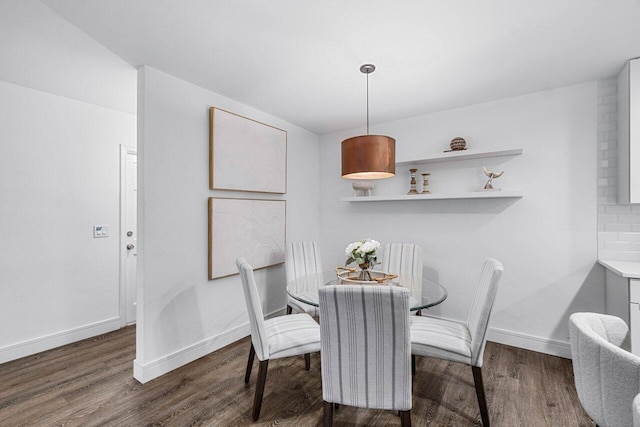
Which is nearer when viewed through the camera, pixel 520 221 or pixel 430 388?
pixel 430 388

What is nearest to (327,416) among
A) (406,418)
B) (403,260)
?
(406,418)

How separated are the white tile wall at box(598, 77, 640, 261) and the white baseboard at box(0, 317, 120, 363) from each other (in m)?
4.80

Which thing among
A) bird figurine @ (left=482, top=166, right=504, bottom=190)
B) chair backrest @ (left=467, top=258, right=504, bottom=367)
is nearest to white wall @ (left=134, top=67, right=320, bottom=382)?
chair backrest @ (left=467, top=258, right=504, bottom=367)

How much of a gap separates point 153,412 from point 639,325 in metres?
3.25

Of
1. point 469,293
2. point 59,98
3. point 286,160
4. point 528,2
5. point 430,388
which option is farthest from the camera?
point 286,160

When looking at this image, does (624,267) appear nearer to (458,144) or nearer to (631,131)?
(631,131)

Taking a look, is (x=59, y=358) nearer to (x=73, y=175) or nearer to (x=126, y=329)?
(x=126, y=329)

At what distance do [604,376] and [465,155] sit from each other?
96.5 inches

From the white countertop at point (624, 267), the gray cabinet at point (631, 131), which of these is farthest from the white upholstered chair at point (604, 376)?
the gray cabinet at point (631, 131)

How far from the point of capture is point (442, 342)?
1.95 meters

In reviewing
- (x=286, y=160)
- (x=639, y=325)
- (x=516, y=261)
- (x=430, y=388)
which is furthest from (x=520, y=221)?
(x=286, y=160)

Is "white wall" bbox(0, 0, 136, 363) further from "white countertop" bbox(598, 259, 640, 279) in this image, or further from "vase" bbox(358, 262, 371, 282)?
"white countertop" bbox(598, 259, 640, 279)

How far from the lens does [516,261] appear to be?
9.93 ft

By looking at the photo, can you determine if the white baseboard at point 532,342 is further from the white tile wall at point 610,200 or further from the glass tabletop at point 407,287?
the glass tabletop at point 407,287
